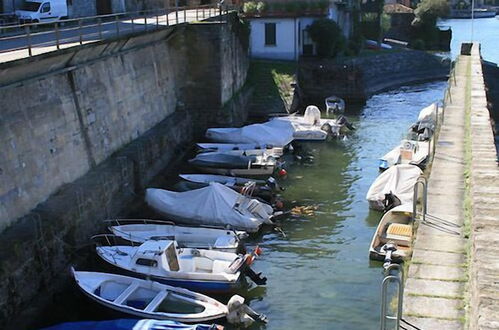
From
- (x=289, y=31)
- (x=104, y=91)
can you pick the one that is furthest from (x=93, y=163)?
(x=289, y=31)

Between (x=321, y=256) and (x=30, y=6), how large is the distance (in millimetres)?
19694

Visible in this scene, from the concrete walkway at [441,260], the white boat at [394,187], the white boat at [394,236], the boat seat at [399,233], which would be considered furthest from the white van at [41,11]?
the concrete walkway at [441,260]

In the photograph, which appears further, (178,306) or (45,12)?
(45,12)

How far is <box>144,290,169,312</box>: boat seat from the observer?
1474cm

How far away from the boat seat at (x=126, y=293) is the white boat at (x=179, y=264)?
2.16 feet

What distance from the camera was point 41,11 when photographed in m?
30.4

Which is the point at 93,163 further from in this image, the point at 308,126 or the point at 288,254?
the point at 308,126

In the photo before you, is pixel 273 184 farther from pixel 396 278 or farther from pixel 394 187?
pixel 396 278

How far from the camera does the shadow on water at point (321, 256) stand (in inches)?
611

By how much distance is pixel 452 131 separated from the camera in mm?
20391

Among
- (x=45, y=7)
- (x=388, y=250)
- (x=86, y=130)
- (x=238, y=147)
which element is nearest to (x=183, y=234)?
(x=86, y=130)

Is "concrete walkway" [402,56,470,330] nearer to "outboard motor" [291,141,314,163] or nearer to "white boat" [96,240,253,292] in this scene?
"white boat" [96,240,253,292]

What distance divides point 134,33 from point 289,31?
2113 cm

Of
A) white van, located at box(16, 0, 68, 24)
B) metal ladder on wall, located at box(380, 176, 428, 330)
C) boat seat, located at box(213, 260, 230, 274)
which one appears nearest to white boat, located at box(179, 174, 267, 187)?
boat seat, located at box(213, 260, 230, 274)
